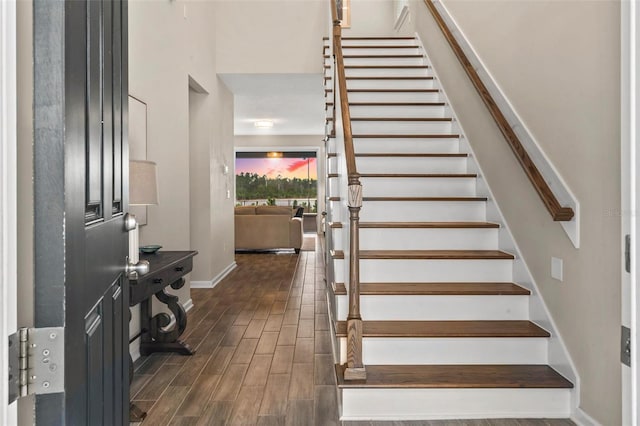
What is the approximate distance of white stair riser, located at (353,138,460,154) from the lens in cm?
396

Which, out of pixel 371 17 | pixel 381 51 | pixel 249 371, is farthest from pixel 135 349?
pixel 371 17

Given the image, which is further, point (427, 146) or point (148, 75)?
point (427, 146)

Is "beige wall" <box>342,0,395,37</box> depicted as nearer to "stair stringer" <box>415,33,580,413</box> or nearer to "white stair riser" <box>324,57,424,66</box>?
"white stair riser" <box>324,57,424,66</box>

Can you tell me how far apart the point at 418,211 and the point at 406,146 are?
87 centimetres

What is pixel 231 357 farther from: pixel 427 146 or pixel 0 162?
pixel 0 162

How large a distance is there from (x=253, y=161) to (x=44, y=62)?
13157 mm

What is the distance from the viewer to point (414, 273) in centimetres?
284

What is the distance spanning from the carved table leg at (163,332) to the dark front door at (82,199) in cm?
203

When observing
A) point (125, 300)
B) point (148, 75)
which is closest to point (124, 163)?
point (125, 300)

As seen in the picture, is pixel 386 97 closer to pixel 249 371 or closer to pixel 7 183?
pixel 249 371

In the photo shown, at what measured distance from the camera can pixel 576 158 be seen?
2.16m

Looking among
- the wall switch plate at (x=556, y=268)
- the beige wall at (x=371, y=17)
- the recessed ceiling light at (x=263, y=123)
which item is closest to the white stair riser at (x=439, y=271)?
the wall switch plate at (x=556, y=268)

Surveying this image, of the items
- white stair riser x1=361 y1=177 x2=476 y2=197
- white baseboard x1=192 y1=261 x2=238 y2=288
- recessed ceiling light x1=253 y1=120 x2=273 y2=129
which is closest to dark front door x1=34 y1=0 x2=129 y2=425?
white stair riser x1=361 y1=177 x2=476 y2=197

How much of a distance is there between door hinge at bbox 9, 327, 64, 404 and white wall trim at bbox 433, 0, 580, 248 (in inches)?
87.3
